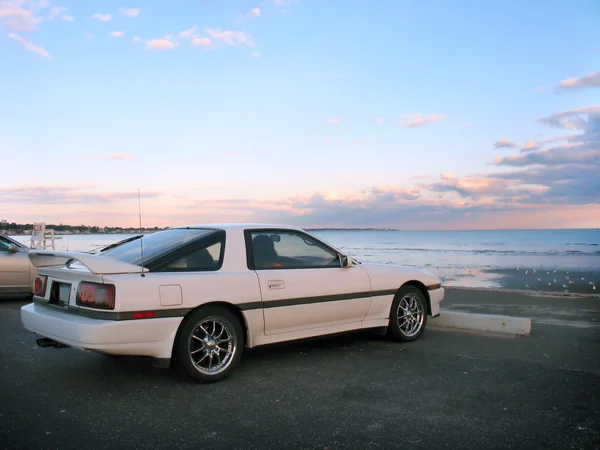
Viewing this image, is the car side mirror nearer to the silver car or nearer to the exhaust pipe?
the exhaust pipe

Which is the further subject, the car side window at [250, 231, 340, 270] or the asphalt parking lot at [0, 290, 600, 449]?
the car side window at [250, 231, 340, 270]

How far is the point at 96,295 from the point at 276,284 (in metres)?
1.75

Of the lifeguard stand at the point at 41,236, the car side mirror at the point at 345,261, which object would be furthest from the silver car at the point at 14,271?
the lifeguard stand at the point at 41,236

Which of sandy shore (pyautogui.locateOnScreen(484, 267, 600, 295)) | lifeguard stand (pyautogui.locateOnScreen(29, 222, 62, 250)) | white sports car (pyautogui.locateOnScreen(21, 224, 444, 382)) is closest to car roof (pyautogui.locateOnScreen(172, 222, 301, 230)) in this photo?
white sports car (pyautogui.locateOnScreen(21, 224, 444, 382))

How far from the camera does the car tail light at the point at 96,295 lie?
442cm

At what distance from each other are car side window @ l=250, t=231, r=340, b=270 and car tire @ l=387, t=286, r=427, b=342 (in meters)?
1.07

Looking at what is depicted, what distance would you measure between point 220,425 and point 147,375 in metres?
1.60

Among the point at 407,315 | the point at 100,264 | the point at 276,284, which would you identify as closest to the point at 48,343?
the point at 100,264

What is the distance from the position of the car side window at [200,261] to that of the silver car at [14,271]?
6.92 meters

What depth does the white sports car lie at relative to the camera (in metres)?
4.48

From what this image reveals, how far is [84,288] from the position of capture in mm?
4574

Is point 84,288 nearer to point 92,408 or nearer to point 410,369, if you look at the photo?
point 92,408

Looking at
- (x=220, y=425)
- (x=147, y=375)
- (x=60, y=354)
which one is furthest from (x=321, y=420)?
(x=60, y=354)

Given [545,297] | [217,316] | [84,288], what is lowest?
[545,297]
